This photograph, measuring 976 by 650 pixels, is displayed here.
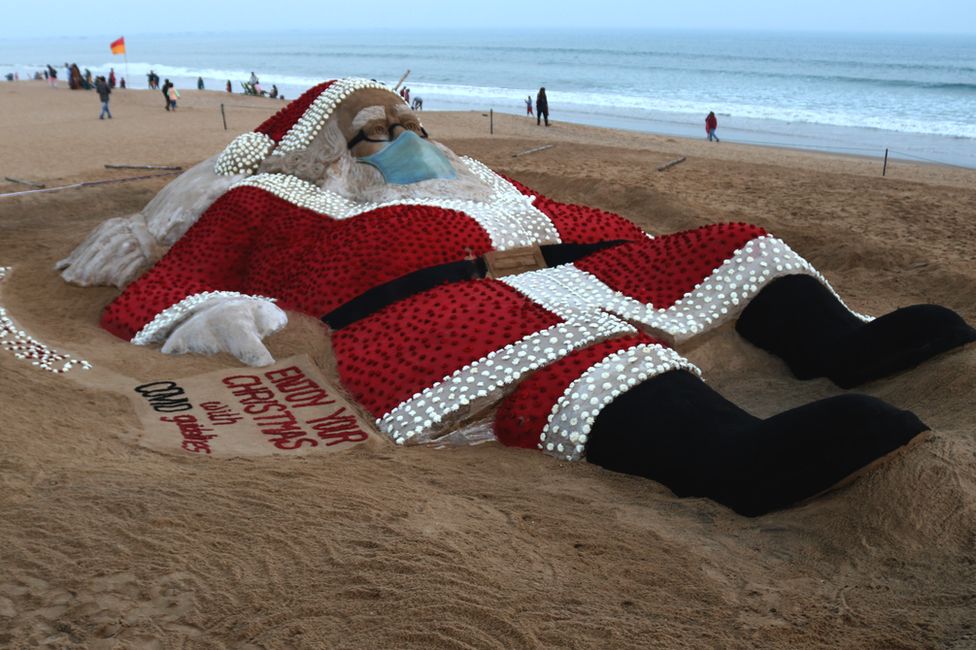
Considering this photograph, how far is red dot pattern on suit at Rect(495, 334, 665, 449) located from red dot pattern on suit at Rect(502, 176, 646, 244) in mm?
2240

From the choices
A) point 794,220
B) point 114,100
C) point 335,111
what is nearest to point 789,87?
point 114,100

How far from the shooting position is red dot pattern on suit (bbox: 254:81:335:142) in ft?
28.0

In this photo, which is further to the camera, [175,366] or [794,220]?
[794,220]

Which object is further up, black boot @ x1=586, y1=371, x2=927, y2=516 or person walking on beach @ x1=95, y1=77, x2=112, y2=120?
person walking on beach @ x1=95, y1=77, x2=112, y2=120

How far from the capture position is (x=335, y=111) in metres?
8.30

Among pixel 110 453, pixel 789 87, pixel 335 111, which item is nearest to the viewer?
pixel 110 453

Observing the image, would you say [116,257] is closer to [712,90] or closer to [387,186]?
[387,186]

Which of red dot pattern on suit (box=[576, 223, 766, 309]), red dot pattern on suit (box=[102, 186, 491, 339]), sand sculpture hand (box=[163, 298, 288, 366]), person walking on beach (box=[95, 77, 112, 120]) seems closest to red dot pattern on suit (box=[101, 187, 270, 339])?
red dot pattern on suit (box=[102, 186, 491, 339])

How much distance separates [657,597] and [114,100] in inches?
1442

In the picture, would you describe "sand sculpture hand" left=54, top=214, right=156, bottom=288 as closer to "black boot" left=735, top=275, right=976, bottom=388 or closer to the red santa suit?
the red santa suit

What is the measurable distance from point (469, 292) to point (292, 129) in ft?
10.5

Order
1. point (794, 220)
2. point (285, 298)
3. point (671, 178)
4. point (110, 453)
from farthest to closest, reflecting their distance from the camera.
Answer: point (671, 178), point (794, 220), point (285, 298), point (110, 453)

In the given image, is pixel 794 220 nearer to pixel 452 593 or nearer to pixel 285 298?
pixel 285 298

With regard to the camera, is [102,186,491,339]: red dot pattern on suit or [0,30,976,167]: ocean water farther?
[0,30,976,167]: ocean water
